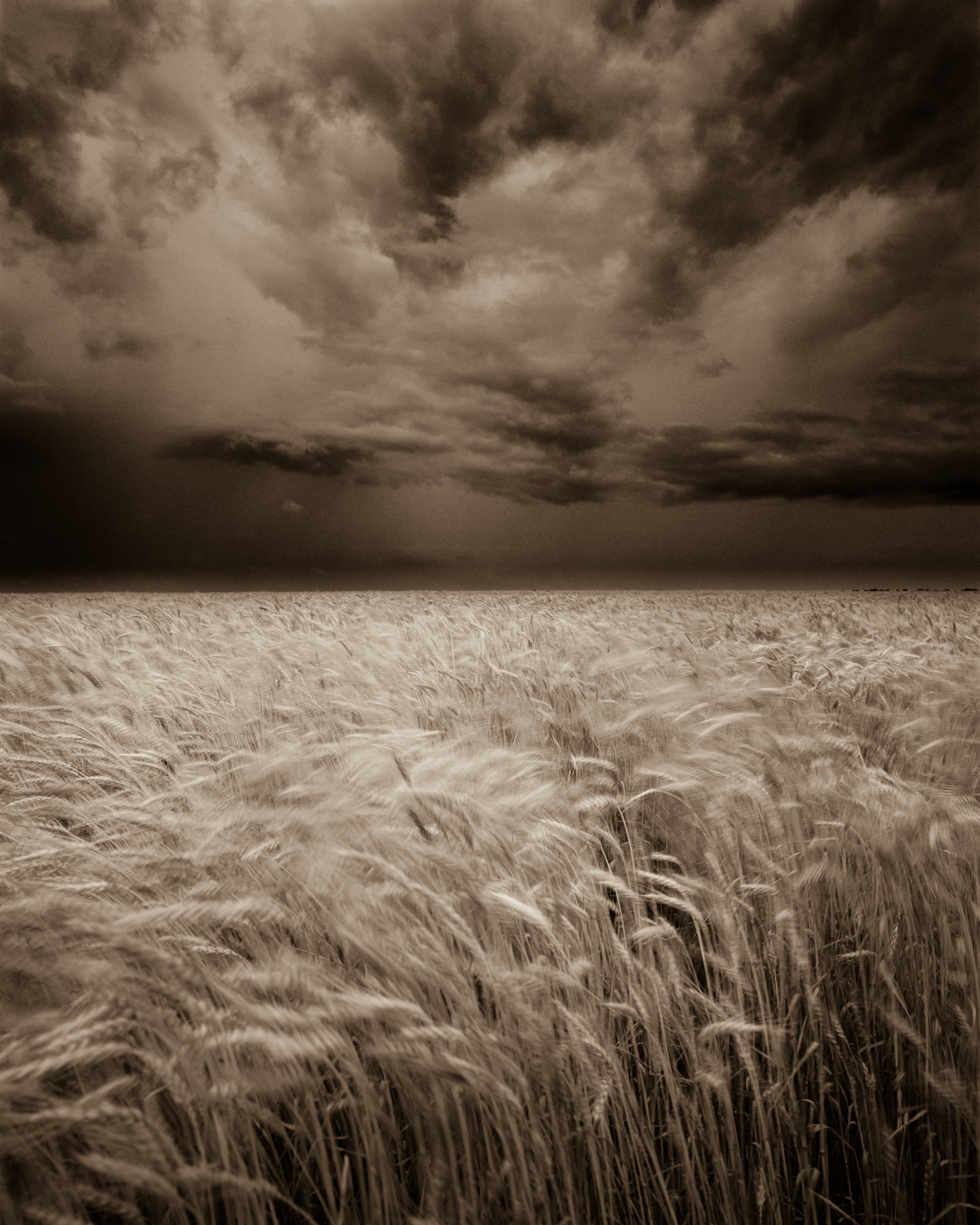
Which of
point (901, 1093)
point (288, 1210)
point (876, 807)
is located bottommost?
point (288, 1210)

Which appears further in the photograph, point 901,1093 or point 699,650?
point 699,650

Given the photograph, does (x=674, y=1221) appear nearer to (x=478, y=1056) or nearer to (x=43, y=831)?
(x=478, y=1056)

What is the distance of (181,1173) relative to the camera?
2.73 ft

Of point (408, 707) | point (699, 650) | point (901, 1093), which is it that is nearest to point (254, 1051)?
point (901, 1093)

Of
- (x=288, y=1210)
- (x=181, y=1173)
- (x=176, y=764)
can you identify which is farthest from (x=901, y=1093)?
(x=176, y=764)

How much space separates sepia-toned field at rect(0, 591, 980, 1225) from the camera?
95cm

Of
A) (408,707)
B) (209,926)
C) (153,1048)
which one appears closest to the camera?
(153,1048)

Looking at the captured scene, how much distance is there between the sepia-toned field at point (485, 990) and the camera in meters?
0.95

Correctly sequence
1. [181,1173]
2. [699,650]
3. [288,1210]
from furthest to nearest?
1. [699,650]
2. [288,1210]
3. [181,1173]

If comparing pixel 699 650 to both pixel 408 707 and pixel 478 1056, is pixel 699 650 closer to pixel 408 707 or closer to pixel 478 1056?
pixel 408 707

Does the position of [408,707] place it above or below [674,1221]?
above

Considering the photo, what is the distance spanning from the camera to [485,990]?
4.09ft

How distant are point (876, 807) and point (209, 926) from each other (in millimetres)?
1730

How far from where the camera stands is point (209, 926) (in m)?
1.39
